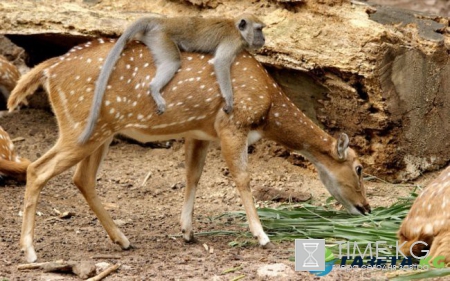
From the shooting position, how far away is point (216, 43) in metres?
7.66

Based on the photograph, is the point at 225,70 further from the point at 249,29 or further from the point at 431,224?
the point at 431,224

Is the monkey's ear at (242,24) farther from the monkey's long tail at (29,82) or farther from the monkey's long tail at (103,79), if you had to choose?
the monkey's long tail at (29,82)

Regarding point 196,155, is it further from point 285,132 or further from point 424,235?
point 424,235

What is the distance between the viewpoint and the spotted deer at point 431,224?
19.5ft

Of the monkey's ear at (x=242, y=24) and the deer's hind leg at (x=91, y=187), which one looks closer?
the deer's hind leg at (x=91, y=187)

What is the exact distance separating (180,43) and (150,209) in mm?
Answer: 2144

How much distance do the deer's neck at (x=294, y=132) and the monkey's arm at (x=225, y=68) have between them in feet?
1.66

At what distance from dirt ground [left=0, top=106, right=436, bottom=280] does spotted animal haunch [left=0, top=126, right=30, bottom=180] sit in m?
0.15

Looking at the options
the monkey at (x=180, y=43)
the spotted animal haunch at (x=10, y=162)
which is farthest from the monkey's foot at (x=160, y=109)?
the spotted animal haunch at (x=10, y=162)

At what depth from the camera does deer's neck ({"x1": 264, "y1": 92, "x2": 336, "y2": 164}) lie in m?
7.80

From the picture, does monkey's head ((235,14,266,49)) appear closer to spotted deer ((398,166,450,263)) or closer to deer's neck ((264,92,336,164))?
deer's neck ((264,92,336,164))

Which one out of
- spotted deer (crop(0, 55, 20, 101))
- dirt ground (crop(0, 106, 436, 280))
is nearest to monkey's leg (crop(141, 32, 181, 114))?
dirt ground (crop(0, 106, 436, 280))

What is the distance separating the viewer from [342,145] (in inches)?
312

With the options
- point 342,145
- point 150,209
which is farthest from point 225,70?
point 150,209
